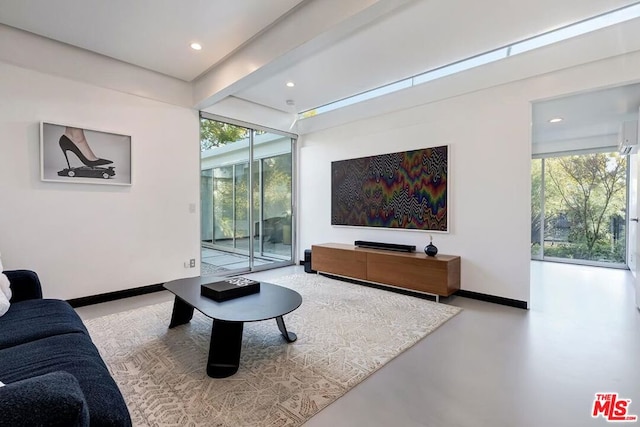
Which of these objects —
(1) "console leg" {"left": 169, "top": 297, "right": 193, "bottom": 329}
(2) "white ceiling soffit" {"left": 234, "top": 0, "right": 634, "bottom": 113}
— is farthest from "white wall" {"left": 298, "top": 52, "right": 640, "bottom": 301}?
(1) "console leg" {"left": 169, "top": 297, "right": 193, "bottom": 329}

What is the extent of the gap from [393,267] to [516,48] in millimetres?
2825

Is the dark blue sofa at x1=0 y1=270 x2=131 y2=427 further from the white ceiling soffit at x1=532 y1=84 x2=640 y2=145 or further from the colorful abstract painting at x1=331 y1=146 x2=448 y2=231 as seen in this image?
the white ceiling soffit at x1=532 y1=84 x2=640 y2=145

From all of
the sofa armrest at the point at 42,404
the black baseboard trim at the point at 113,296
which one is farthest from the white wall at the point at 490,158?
the sofa armrest at the point at 42,404

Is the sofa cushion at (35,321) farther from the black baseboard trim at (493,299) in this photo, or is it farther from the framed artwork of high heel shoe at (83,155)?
the black baseboard trim at (493,299)

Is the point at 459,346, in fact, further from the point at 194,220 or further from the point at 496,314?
the point at 194,220

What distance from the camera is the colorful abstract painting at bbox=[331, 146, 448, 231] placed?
4086 mm

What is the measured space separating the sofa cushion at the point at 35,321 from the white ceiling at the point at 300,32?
2.50 meters

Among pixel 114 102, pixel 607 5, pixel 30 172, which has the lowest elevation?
pixel 30 172

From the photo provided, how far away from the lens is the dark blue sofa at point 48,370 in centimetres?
85

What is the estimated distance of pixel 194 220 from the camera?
445 cm

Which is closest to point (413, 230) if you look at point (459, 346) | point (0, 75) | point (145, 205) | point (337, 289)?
point (337, 289)

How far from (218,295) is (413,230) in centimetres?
291

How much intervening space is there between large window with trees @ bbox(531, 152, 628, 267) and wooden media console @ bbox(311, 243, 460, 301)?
158 inches

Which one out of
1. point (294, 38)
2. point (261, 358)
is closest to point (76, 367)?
point (261, 358)
